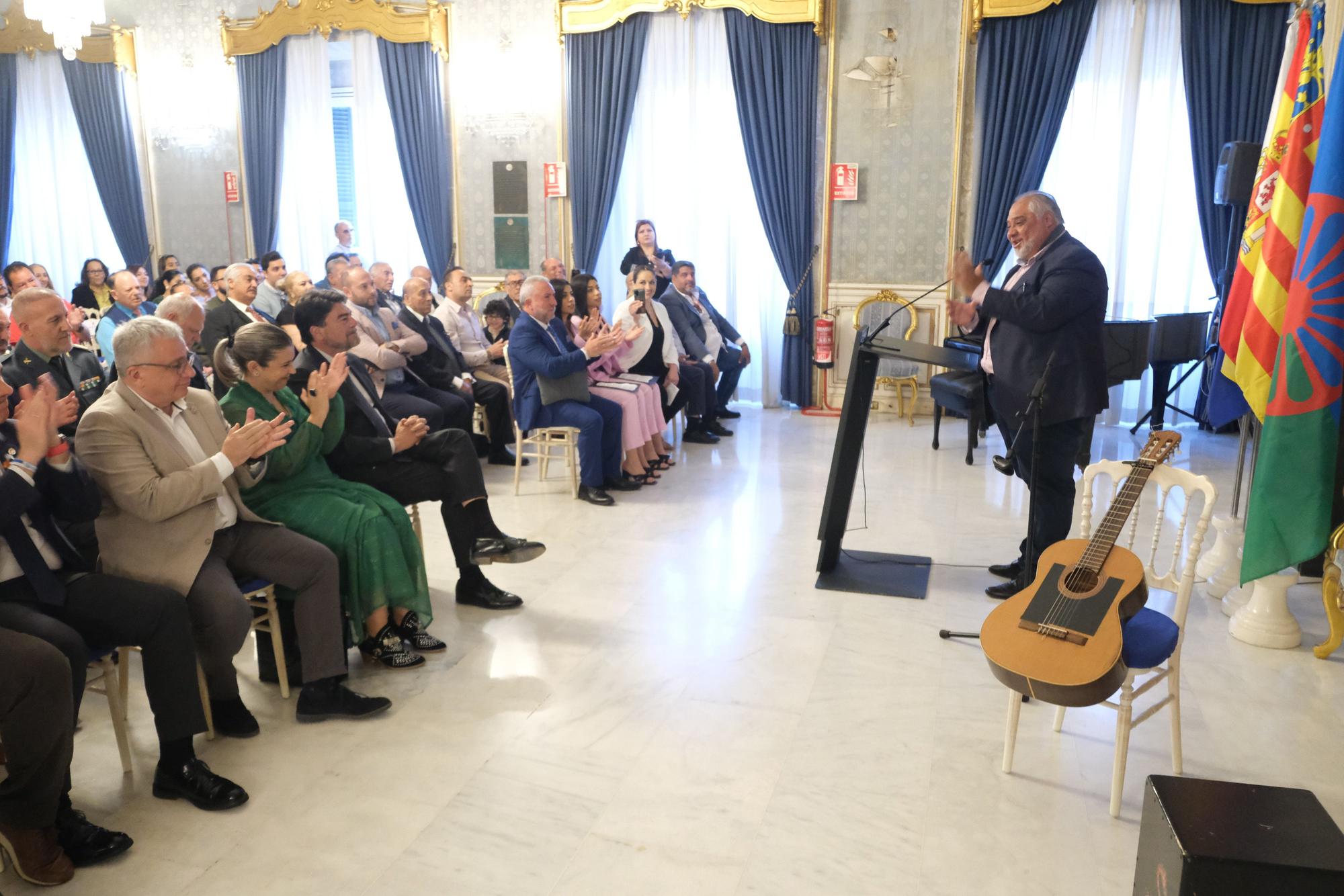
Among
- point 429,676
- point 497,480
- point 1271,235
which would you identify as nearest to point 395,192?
point 497,480

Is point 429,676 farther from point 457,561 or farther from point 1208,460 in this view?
point 1208,460

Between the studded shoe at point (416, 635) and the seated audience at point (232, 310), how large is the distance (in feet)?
8.91

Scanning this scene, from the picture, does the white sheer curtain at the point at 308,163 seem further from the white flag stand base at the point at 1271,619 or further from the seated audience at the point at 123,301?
the white flag stand base at the point at 1271,619

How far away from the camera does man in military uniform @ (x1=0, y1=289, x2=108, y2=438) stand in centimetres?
362

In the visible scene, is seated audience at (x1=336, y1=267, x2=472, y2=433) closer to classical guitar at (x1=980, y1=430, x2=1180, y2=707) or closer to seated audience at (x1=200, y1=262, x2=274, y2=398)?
seated audience at (x1=200, y1=262, x2=274, y2=398)

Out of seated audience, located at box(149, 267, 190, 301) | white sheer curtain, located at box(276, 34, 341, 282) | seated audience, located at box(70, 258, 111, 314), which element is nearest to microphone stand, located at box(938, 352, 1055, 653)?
seated audience, located at box(149, 267, 190, 301)

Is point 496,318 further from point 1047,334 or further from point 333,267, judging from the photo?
point 1047,334

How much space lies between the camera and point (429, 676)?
3.38m

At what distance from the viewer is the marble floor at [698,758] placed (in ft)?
7.77

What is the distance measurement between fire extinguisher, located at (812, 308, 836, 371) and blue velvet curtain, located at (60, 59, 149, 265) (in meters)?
6.82

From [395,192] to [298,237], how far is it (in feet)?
3.81

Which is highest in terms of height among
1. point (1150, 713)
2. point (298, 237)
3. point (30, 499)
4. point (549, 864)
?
point (298, 237)

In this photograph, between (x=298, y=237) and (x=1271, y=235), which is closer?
(x=1271, y=235)

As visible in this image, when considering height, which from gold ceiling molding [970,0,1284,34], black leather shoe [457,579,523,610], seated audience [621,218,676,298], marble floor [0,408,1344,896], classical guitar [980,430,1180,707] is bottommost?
marble floor [0,408,1344,896]
